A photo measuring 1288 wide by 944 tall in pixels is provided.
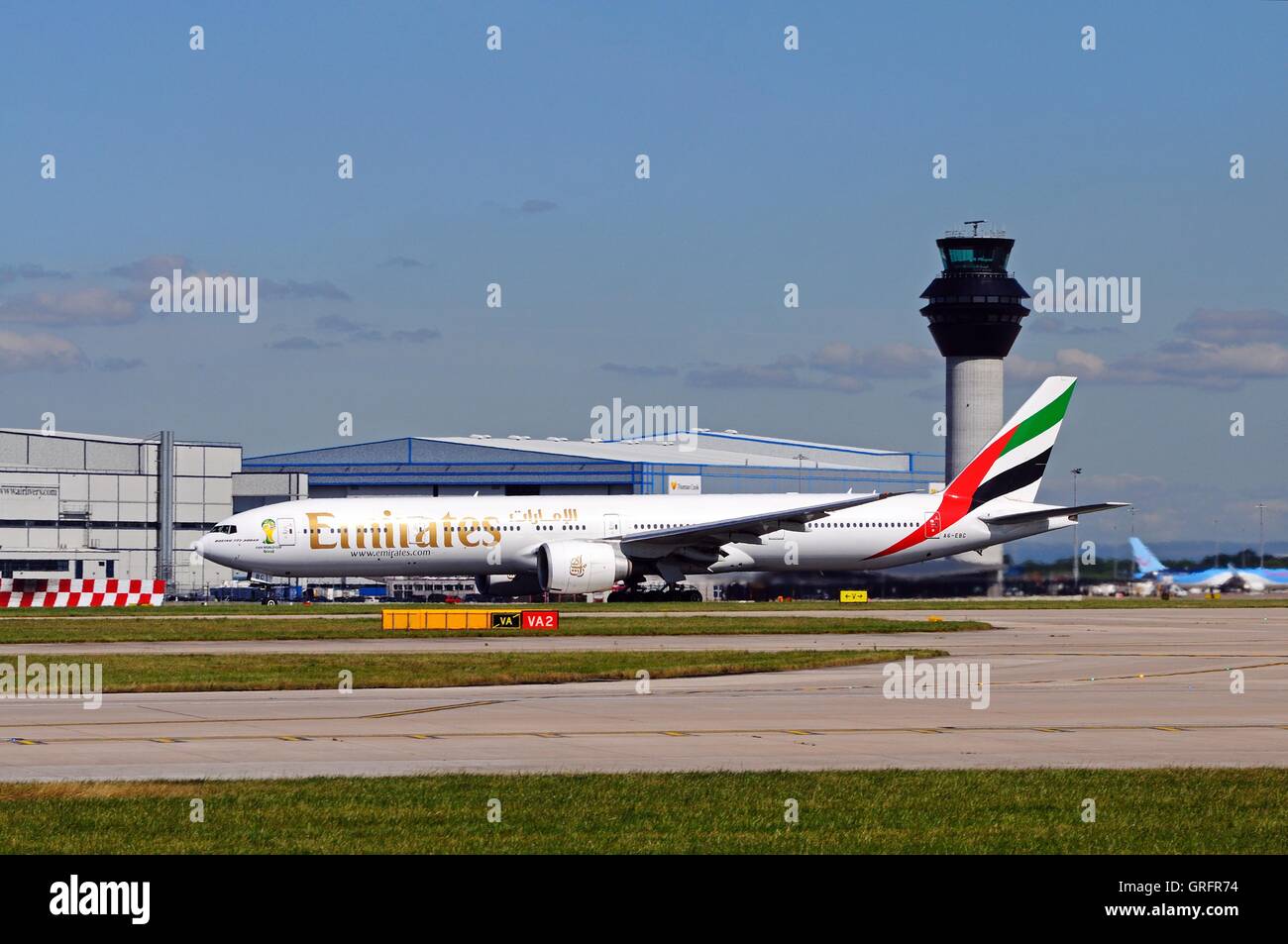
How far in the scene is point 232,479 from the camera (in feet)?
354

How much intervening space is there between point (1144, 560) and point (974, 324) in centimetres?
2664

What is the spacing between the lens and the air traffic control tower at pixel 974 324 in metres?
129

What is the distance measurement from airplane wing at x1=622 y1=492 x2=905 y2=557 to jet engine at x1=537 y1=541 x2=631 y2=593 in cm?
231

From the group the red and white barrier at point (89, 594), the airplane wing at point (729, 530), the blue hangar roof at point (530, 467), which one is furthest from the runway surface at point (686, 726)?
the blue hangar roof at point (530, 467)

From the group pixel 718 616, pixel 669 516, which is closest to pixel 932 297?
pixel 669 516

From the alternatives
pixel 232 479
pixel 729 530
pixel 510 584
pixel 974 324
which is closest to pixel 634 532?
pixel 729 530

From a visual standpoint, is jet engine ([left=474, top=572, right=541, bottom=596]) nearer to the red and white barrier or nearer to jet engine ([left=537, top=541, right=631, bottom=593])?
jet engine ([left=537, top=541, right=631, bottom=593])

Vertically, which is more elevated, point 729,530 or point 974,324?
point 974,324

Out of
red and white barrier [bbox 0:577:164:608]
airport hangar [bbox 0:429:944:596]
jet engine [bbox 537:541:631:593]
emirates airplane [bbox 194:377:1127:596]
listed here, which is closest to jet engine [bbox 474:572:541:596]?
emirates airplane [bbox 194:377:1127:596]

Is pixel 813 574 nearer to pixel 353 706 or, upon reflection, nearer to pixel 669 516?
pixel 669 516

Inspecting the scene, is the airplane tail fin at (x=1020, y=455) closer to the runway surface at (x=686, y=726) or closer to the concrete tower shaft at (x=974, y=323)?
the runway surface at (x=686, y=726)

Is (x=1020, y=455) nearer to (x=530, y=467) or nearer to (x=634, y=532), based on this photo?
(x=634, y=532)

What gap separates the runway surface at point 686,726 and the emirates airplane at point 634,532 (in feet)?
110
